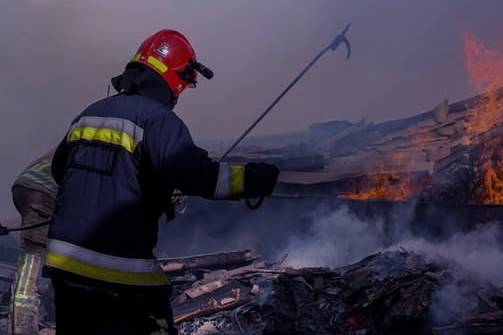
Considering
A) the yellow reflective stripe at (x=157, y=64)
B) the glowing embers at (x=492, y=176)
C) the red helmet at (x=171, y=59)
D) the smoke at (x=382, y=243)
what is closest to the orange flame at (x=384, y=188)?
the smoke at (x=382, y=243)

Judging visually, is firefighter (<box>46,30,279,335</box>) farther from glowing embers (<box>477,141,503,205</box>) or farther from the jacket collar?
glowing embers (<box>477,141,503,205</box>)

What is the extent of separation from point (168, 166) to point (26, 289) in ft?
10.4

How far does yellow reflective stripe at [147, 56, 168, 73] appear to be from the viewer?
3326 mm

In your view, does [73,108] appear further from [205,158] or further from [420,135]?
[205,158]

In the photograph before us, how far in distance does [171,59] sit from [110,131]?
642mm

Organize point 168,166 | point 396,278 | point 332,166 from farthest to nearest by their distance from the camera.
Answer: point 332,166
point 396,278
point 168,166

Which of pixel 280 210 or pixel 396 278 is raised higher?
pixel 280 210

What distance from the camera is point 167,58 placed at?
3.38 meters

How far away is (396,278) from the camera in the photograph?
5957 millimetres

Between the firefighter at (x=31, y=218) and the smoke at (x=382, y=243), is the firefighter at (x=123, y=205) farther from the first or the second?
the smoke at (x=382, y=243)

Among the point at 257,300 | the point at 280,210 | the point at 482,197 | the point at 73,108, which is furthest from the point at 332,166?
the point at 73,108

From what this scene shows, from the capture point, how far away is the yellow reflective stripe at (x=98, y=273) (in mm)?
2822

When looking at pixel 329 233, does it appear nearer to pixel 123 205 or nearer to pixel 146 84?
pixel 146 84

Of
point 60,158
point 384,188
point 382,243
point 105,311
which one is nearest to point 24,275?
point 60,158
